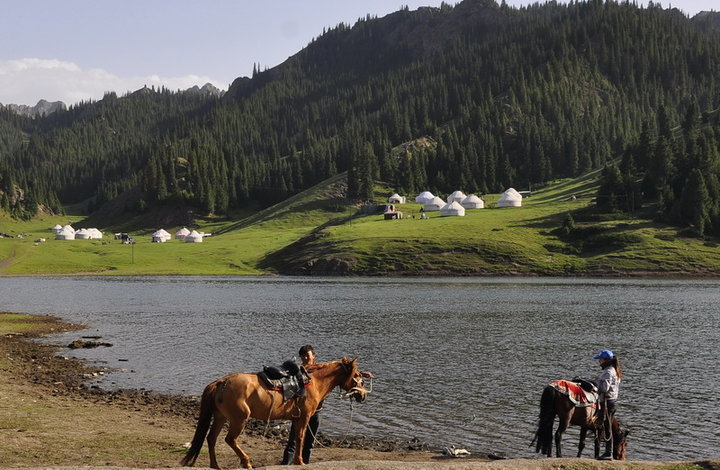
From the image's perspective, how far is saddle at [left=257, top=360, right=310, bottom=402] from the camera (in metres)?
20.0

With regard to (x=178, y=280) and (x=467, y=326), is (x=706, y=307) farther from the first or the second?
(x=178, y=280)

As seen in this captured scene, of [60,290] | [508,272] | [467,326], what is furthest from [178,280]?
[467,326]

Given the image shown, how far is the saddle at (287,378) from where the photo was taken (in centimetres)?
1995

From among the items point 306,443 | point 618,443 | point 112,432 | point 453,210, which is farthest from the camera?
point 453,210

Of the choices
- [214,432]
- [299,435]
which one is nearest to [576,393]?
[299,435]

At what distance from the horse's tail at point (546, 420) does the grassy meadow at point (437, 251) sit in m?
124

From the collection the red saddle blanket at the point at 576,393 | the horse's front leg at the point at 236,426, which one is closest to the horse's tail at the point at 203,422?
the horse's front leg at the point at 236,426

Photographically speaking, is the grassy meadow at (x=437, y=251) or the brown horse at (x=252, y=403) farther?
the grassy meadow at (x=437, y=251)

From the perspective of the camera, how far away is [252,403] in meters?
19.7

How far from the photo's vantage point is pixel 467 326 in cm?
6675

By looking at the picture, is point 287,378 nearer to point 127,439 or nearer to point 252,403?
point 252,403

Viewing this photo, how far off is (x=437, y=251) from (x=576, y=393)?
132036mm

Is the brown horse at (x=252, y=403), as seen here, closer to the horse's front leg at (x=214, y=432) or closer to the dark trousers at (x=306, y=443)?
the horse's front leg at (x=214, y=432)

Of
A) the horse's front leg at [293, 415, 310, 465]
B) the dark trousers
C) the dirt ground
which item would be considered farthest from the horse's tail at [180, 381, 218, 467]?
the dark trousers
